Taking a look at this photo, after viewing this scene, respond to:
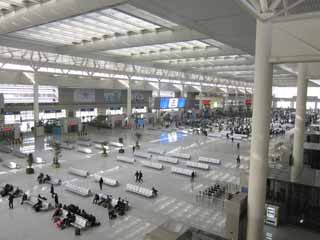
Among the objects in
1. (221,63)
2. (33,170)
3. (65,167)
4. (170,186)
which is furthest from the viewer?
(221,63)

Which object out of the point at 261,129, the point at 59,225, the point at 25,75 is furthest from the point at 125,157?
the point at 25,75

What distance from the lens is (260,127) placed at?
31.7 feet

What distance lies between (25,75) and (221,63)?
27.4 metres

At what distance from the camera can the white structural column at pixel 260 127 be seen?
367 inches

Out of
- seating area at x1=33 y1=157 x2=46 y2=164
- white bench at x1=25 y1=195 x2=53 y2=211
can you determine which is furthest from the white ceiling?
seating area at x1=33 y1=157 x2=46 y2=164

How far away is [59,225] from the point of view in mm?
11789

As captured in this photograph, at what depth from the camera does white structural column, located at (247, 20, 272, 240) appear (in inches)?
367

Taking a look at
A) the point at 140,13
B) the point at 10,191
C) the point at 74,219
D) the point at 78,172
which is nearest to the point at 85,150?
the point at 78,172

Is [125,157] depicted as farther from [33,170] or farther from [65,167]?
[33,170]

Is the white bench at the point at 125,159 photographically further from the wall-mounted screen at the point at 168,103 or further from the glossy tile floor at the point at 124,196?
the wall-mounted screen at the point at 168,103

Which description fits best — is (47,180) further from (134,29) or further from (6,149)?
(6,149)

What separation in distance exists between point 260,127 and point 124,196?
973cm

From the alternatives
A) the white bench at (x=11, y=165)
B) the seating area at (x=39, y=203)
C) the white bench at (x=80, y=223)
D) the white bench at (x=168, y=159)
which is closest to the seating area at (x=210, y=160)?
the white bench at (x=168, y=159)

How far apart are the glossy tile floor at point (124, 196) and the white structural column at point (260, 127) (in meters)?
2.39
